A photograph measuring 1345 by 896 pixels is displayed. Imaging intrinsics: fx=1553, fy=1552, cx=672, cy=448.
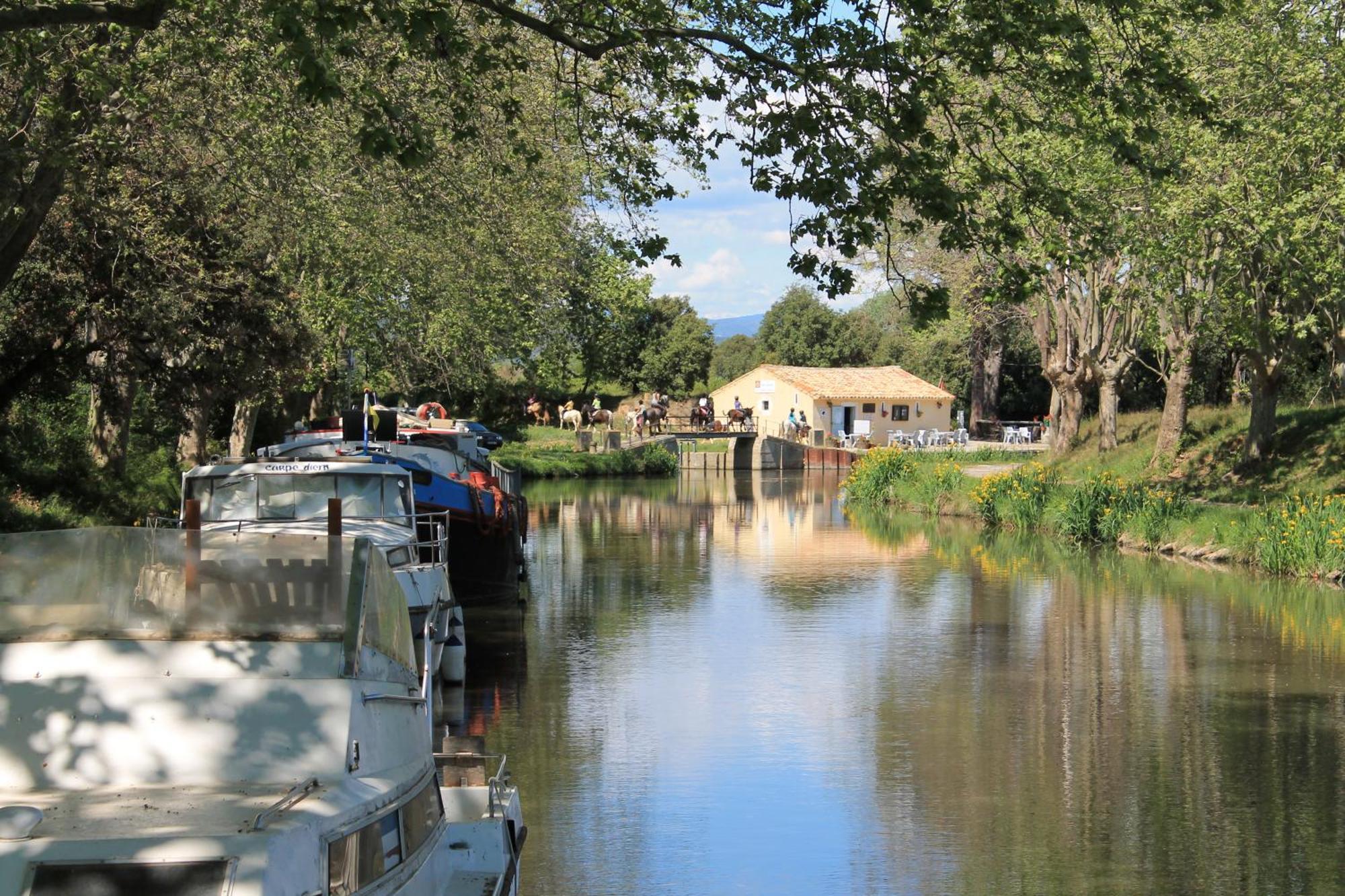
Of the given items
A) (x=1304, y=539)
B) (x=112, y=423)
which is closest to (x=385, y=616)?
(x=112, y=423)

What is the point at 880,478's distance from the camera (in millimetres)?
46562

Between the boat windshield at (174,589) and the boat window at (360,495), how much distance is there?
10.6 meters

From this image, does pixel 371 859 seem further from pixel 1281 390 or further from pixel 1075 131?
pixel 1281 390

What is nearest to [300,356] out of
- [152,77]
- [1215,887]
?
[152,77]

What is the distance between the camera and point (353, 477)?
19.1m

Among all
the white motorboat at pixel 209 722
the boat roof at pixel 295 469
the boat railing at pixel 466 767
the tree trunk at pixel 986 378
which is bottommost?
the boat railing at pixel 466 767

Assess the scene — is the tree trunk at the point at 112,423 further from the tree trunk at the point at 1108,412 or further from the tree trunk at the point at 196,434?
the tree trunk at the point at 1108,412

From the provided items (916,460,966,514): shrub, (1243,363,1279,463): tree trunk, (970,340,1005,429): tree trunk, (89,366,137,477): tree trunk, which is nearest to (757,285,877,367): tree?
(970,340,1005,429): tree trunk

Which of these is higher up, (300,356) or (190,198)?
(190,198)

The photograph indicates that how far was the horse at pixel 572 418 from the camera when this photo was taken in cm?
7294

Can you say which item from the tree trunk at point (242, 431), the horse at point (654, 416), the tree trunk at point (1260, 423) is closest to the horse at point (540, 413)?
the horse at point (654, 416)

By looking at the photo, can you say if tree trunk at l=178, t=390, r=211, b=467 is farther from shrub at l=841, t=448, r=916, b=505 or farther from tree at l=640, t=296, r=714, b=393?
tree at l=640, t=296, r=714, b=393

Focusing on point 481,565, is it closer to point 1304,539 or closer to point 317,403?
point 1304,539

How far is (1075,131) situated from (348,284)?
2513cm
